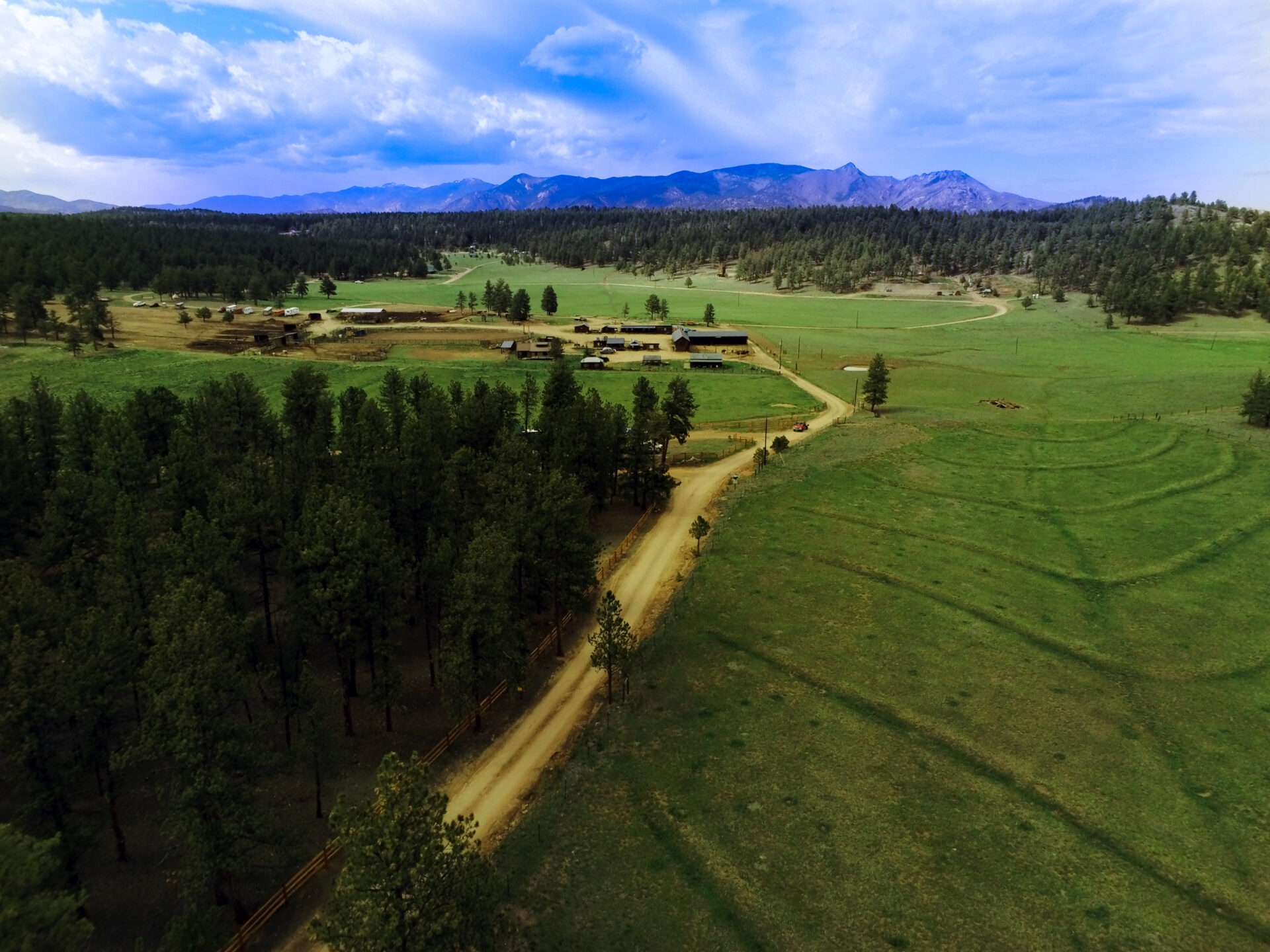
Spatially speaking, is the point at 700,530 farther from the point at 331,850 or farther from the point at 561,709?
the point at 331,850

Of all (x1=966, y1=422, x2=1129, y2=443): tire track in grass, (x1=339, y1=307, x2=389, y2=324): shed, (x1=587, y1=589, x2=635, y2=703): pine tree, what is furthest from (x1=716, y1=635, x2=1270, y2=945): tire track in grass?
(x1=339, y1=307, x2=389, y2=324): shed

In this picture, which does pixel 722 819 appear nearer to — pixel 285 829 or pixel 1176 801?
pixel 285 829

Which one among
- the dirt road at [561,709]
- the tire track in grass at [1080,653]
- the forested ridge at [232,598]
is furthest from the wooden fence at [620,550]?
the tire track in grass at [1080,653]

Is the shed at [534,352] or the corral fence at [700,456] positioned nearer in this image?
the corral fence at [700,456]

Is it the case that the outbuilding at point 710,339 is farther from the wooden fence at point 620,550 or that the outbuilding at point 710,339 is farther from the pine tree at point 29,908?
the pine tree at point 29,908

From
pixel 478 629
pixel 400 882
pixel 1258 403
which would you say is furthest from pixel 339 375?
pixel 1258 403
